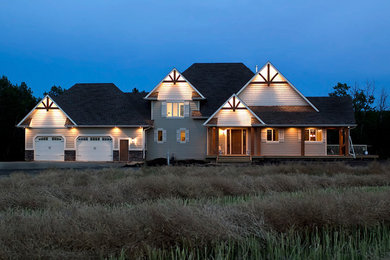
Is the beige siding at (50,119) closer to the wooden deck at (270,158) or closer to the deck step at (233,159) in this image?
the wooden deck at (270,158)

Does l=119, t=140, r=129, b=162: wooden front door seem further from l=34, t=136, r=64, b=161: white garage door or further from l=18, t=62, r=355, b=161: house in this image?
l=34, t=136, r=64, b=161: white garage door

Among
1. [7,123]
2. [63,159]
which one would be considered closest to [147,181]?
[63,159]

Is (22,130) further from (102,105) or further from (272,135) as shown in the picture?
(272,135)

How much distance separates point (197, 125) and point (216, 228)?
27597 millimetres

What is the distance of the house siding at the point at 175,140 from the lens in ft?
109

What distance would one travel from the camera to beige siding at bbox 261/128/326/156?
1217 inches

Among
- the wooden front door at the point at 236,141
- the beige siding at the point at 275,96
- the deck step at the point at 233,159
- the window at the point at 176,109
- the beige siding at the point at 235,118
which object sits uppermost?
the beige siding at the point at 275,96

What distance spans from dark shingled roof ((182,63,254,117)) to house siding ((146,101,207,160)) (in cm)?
152

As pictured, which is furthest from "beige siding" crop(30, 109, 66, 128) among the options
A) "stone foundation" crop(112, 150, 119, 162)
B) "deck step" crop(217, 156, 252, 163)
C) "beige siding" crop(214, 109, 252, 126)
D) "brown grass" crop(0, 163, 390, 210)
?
"brown grass" crop(0, 163, 390, 210)

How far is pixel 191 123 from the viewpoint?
33.3m

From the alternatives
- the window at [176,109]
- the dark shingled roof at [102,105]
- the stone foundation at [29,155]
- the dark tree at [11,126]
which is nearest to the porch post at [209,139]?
the window at [176,109]

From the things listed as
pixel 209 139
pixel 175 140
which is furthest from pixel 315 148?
pixel 175 140

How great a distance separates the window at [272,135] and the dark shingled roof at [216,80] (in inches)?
196

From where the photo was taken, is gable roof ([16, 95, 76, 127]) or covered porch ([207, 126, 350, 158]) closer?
covered porch ([207, 126, 350, 158])
